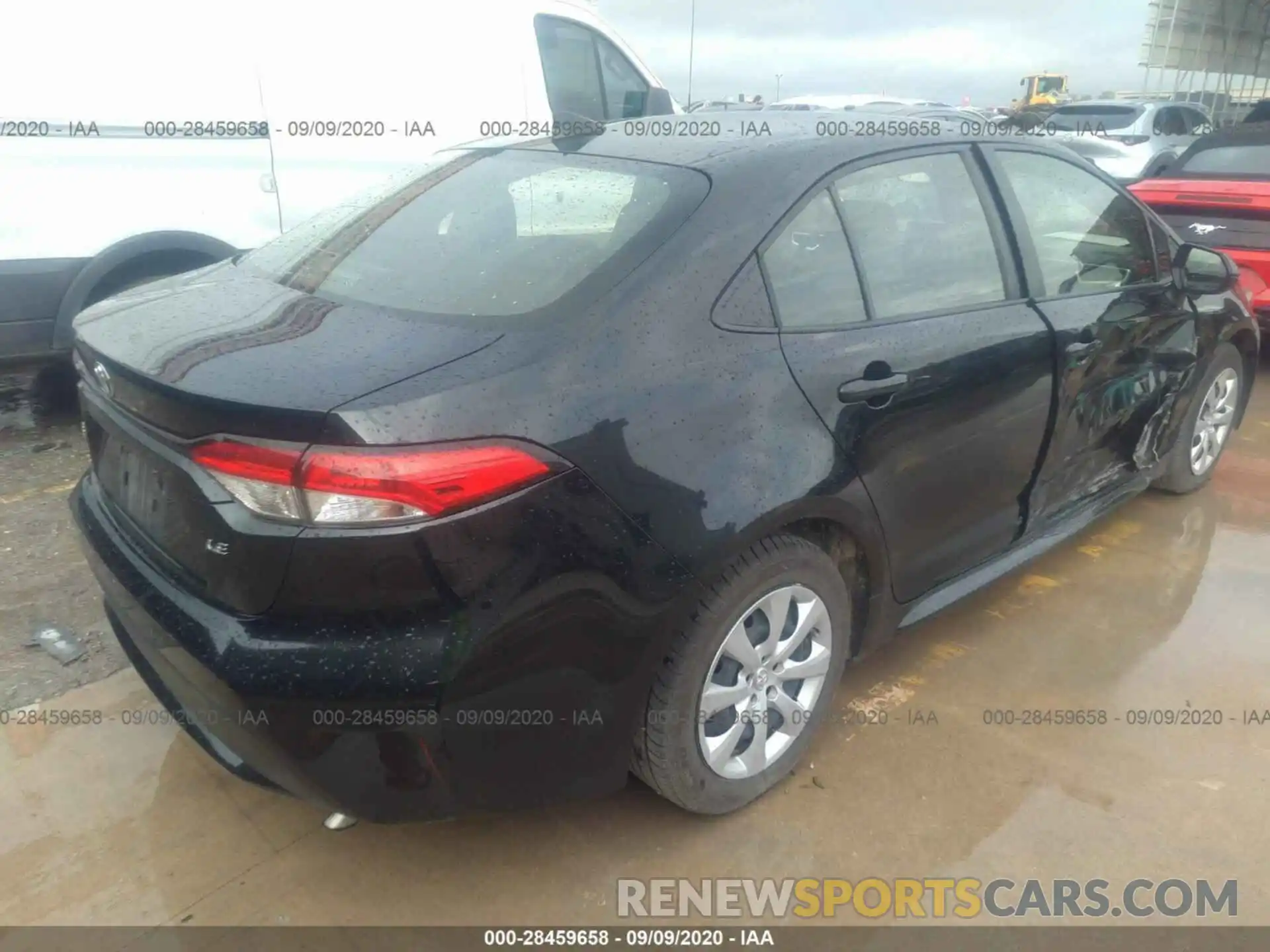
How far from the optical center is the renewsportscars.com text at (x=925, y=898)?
2199mm

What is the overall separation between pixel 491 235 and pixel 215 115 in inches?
110

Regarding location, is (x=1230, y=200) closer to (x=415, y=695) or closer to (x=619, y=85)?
(x=619, y=85)

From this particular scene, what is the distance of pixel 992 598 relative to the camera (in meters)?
3.53

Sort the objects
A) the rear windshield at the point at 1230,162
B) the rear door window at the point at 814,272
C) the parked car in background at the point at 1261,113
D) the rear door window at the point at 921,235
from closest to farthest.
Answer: the rear door window at the point at 814,272 < the rear door window at the point at 921,235 < the rear windshield at the point at 1230,162 < the parked car in background at the point at 1261,113

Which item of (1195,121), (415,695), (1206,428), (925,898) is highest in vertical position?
(1195,121)

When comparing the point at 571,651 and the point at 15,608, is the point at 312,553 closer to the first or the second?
the point at 571,651

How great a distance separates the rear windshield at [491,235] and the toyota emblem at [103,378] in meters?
0.47

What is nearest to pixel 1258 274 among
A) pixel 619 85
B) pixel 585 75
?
pixel 619 85

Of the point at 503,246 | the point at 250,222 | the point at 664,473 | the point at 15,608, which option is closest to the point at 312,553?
the point at 664,473

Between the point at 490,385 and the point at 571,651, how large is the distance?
0.55 metres

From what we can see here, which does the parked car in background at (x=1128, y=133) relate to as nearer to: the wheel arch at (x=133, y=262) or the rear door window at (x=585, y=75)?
the rear door window at (x=585, y=75)

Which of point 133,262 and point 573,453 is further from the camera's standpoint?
point 133,262

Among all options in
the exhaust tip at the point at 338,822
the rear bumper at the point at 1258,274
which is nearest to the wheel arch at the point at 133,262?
the exhaust tip at the point at 338,822

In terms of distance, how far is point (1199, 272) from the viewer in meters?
3.77
